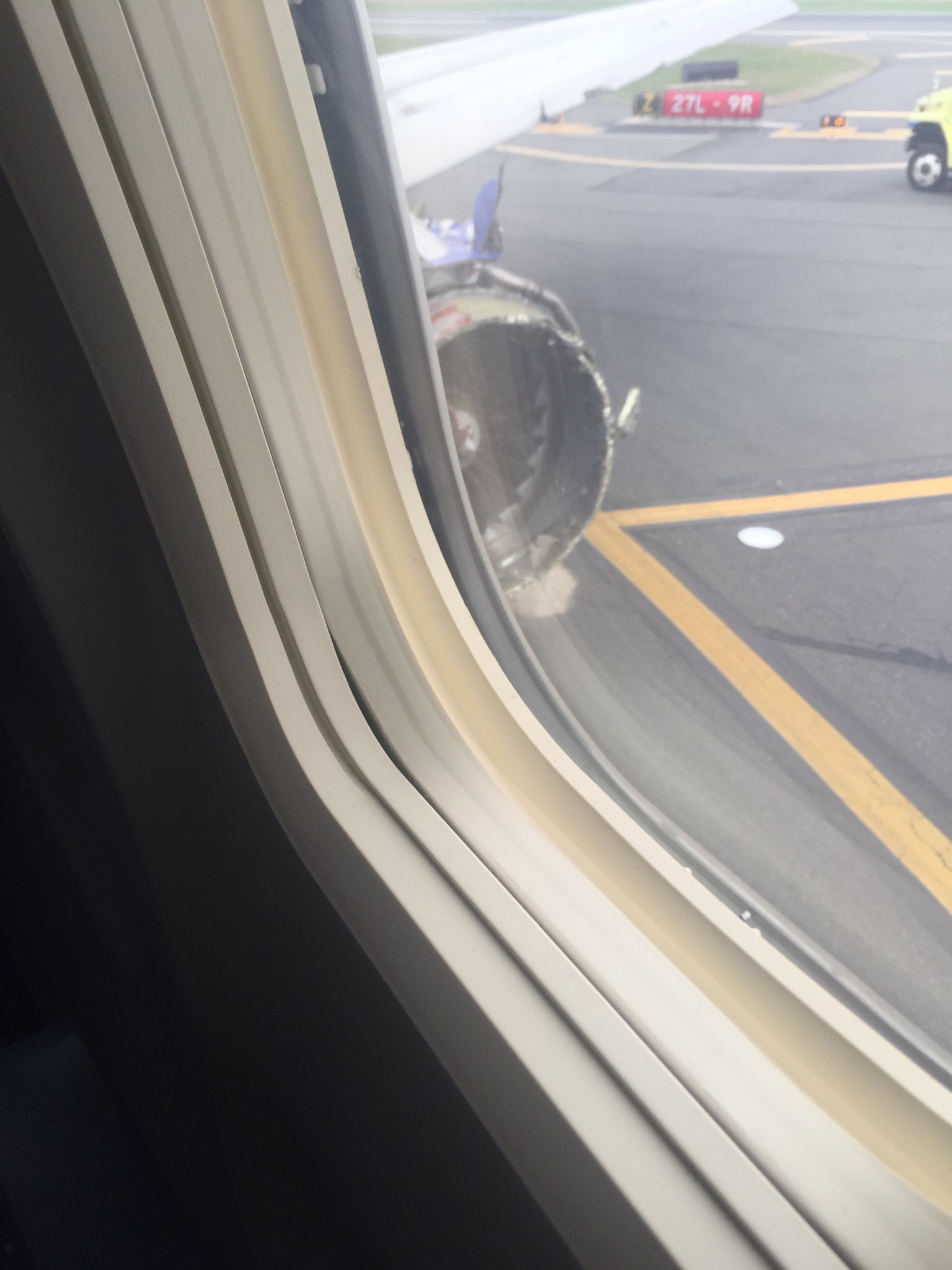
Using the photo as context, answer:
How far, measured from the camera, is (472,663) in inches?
33.4

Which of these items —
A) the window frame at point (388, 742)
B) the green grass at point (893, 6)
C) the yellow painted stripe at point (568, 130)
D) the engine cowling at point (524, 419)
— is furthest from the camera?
the yellow painted stripe at point (568, 130)

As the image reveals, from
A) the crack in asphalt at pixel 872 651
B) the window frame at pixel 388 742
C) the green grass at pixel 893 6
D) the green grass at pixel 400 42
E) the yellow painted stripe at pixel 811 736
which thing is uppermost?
the green grass at pixel 400 42

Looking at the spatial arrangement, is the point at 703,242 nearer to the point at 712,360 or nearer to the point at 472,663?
the point at 712,360

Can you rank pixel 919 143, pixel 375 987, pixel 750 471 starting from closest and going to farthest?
pixel 375 987 < pixel 919 143 < pixel 750 471

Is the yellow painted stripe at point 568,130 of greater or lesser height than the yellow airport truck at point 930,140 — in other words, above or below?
below

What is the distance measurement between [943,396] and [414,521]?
72cm

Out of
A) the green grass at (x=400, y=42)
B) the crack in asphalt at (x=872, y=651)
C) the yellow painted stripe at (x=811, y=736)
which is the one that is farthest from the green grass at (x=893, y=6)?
the yellow painted stripe at (x=811, y=736)

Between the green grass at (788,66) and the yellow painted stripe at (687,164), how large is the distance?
10 centimetres

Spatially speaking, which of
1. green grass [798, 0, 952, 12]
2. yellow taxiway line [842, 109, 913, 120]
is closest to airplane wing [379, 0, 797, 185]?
green grass [798, 0, 952, 12]

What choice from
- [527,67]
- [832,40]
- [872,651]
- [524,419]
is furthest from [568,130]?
[872,651]

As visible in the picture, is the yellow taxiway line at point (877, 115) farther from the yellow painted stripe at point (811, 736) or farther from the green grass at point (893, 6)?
the yellow painted stripe at point (811, 736)

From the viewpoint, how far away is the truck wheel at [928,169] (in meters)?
0.96

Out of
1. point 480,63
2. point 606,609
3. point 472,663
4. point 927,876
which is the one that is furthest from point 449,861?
point 480,63

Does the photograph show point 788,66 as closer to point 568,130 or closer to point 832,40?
point 832,40
